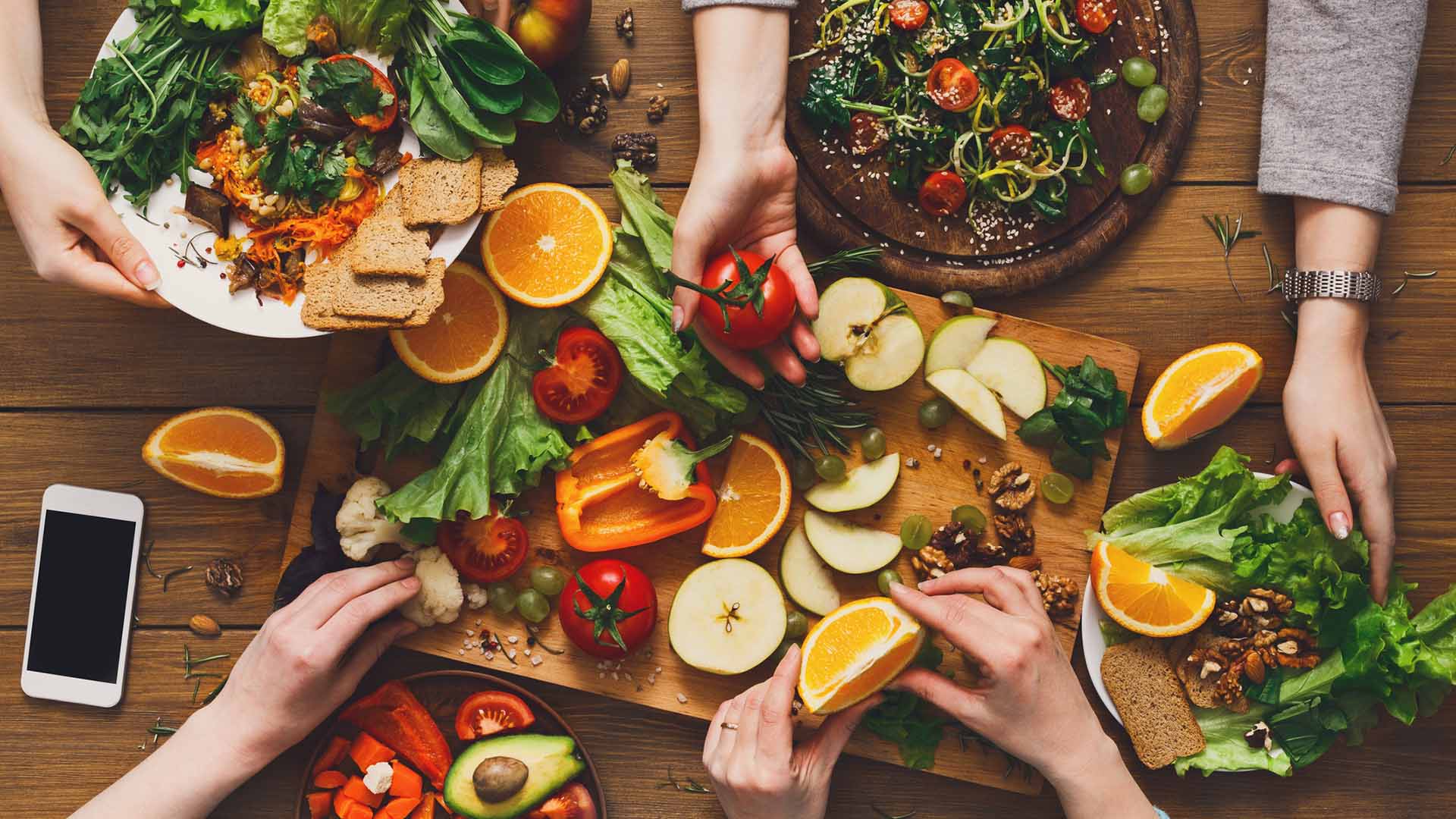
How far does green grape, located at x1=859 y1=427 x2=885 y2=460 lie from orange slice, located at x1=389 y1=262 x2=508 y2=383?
92cm

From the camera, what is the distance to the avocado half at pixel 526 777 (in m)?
2.17

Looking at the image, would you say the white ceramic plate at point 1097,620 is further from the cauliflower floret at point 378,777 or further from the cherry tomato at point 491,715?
the cauliflower floret at point 378,777

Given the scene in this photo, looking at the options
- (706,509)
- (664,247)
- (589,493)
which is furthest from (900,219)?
(589,493)

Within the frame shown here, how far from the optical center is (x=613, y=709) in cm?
229

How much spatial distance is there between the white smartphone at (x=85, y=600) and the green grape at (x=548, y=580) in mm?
1072

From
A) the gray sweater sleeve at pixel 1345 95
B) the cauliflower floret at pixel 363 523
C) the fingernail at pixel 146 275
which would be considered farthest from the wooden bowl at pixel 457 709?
the gray sweater sleeve at pixel 1345 95

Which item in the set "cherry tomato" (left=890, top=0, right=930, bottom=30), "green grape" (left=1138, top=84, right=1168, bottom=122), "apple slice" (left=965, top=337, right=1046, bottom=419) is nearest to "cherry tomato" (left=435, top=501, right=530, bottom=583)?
"apple slice" (left=965, top=337, right=1046, bottom=419)

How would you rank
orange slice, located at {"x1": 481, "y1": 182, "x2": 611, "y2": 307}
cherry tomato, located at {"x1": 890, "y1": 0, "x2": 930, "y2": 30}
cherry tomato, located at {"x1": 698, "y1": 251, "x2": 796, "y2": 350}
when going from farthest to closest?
cherry tomato, located at {"x1": 890, "y1": 0, "x2": 930, "y2": 30}, orange slice, located at {"x1": 481, "y1": 182, "x2": 611, "y2": 307}, cherry tomato, located at {"x1": 698, "y1": 251, "x2": 796, "y2": 350}

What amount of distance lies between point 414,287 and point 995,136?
1.42 m

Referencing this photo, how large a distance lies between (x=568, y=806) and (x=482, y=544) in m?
0.70

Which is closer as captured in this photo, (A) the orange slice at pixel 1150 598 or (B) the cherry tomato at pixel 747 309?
(B) the cherry tomato at pixel 747 309

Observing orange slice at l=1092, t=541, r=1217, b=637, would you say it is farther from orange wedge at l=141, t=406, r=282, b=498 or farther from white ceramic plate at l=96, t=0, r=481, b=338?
orange wedge at l=141, t=406, r=282, b=498

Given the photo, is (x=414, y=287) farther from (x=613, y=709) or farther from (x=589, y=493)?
(x=613, y=709)

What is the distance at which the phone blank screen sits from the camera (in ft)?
7.46
